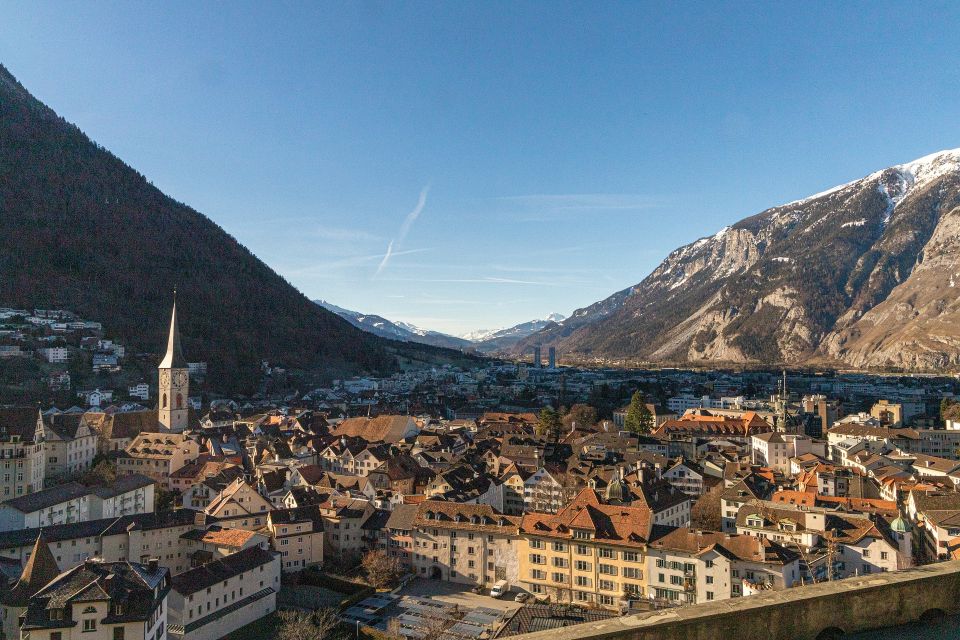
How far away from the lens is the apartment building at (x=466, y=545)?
120 ft

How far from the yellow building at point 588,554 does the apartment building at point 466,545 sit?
1.27 metres

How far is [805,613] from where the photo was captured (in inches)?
204

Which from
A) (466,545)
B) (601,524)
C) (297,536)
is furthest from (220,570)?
(601,524)

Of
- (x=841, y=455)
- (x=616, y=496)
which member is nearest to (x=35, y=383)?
(x=616, y=496)

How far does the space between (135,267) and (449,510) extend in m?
137

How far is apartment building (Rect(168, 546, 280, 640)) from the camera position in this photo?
2759cm

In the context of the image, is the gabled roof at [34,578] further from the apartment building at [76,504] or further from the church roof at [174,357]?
the church roof at [174,357]

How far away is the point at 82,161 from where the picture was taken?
173m

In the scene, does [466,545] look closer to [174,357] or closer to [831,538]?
[831,538]

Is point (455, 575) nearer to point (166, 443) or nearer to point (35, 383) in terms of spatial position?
point (166, 443)

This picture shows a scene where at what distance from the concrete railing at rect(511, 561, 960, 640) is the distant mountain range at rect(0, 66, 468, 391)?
12722 cm

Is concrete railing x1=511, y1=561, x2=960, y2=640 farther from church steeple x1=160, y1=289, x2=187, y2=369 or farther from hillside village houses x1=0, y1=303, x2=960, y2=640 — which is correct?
church steeple x1=160, y1=289, x2=187, y2=369

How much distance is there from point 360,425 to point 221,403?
120 feet

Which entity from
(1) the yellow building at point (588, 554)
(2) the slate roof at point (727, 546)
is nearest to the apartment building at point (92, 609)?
(1) the yellow building at point (588, 554)
